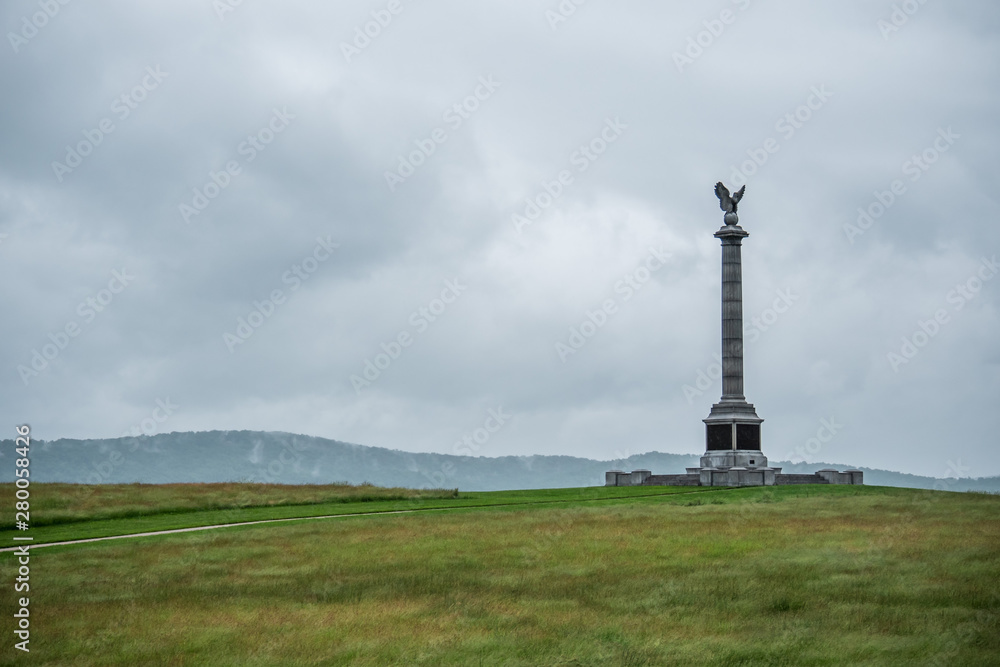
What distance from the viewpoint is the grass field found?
16.4 m

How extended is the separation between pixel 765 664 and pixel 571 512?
2255cm

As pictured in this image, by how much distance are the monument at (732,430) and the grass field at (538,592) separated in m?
19.6

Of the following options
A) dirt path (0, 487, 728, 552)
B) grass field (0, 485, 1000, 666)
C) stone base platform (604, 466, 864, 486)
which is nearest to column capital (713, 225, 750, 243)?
stone base platform (604, 466, 864, 486)

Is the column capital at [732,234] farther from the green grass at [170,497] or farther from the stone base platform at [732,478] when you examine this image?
the green grass at [170,497]

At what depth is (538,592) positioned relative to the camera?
2180cm

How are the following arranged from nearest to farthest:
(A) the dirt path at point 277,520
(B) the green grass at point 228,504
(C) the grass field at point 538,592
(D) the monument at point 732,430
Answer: (C) the grass field at point 538,592
(A) the dirt path at point 277,520
(B) the green grass at point 228,504
(D) the monument at point 732,430

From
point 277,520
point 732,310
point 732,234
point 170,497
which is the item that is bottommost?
point 277,520

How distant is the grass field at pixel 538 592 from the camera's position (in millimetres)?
16406

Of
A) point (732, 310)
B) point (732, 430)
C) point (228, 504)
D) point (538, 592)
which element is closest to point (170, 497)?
point (228, 504)

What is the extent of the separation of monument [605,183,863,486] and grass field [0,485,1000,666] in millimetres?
19627

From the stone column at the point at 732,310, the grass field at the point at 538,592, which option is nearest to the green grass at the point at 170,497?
the grass field at the point at 538,592

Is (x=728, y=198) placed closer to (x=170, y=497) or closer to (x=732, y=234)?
(x=732, y=234)

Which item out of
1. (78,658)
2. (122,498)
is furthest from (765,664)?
(122,498)

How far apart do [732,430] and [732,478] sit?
447 cm
